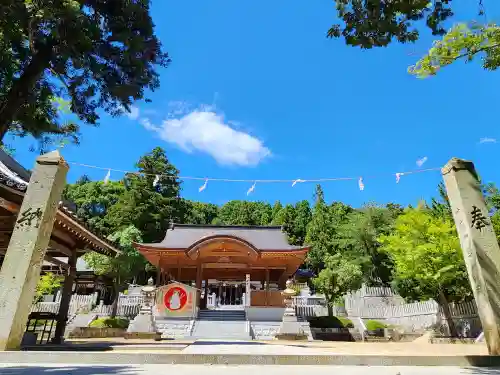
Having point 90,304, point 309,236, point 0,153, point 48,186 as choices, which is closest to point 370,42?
point 48,186

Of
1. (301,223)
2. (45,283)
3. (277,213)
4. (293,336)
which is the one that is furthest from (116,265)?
(277,213)

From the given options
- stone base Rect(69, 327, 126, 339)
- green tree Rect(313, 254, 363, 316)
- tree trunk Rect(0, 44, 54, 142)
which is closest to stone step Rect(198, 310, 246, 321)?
stone base Rect(69, 327, 126, 339)

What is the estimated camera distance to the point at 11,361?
4652mm

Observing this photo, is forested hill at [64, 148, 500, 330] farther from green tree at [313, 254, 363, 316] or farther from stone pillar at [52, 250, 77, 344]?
stone pillar at [52, 250, 77, 344]

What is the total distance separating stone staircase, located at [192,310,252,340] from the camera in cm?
1329

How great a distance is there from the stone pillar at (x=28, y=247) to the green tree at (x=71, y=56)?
1073 mm

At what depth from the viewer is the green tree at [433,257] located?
1251 centimetres

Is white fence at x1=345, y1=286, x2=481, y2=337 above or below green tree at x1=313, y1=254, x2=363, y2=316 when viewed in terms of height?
below

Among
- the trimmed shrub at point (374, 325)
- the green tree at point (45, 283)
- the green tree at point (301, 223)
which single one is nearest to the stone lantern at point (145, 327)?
the green tree at point (45, 283)

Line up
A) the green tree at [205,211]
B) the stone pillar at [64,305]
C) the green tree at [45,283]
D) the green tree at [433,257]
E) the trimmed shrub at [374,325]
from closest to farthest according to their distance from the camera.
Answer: the stone pillar at [64,305] < the green tree at [433,257] < the trimmed shrub at [374,325] < the green tree at [45,283] < the green tree at [205,211]

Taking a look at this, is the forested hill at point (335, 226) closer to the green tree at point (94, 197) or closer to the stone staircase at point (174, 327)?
the green tree at point (94, 197)

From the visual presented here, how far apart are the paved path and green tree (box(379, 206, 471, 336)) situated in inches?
367

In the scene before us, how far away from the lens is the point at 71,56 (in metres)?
6.71

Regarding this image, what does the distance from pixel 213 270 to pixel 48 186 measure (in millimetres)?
15919
